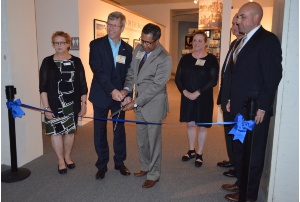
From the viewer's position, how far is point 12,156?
3.08 meters

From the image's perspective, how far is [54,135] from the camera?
3.27 metres

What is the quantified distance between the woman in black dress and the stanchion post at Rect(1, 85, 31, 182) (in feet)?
6.59

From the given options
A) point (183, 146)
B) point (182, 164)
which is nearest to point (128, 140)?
point (183, 146)

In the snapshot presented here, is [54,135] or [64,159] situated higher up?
[54,135]

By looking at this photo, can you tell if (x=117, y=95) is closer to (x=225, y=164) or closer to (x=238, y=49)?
(x=238, y=49)

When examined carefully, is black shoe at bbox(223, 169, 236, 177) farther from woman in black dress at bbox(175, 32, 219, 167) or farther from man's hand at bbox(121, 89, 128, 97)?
man's hand at bbox(121, 89, 128, 97)

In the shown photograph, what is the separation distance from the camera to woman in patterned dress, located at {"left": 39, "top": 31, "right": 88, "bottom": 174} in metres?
3.09

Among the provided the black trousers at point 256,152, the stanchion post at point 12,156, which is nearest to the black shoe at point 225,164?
the black trousers at point 256,152

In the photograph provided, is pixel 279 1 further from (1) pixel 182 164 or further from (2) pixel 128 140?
(2) pixel 128 140

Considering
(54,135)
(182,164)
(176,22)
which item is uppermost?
(176,22)

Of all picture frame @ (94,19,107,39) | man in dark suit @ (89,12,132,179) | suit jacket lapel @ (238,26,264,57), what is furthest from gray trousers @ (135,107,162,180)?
picture frame @ (94,19,107,39)

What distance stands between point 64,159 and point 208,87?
6.74 feet

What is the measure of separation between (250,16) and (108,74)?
152cm

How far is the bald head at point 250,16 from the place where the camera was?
2.34 meters
